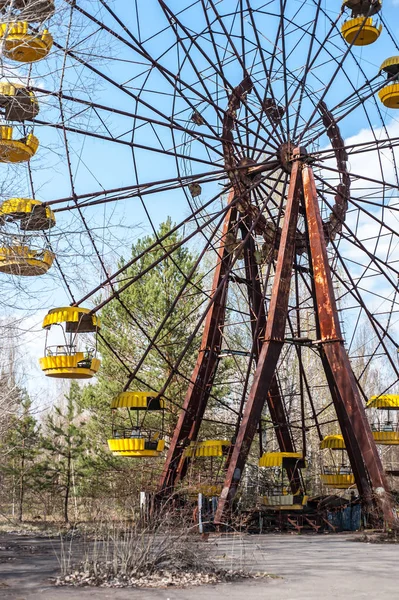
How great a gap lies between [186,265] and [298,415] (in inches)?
404

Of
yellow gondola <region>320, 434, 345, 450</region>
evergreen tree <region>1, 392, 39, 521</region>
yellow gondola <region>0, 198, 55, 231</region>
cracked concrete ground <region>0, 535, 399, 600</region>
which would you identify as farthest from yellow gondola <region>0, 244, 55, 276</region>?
evergreen tree <region>1, 392, 39, 521</region>

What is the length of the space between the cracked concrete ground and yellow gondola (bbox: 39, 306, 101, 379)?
3.54 metres

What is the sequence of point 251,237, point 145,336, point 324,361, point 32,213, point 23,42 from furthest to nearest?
1. point 145,336
2. point 251,237
3. point 324,361
4. point 32,213
5. point 23,42

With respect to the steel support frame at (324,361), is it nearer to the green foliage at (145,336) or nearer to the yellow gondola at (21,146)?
the yellow gondola at (21,146)

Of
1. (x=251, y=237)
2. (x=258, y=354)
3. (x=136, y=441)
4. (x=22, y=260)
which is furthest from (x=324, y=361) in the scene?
(x=22, y=260)

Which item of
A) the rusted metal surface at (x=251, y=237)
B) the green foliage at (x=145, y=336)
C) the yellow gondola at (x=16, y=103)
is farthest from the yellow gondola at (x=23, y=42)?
the green foliage at (x=145, y=336)

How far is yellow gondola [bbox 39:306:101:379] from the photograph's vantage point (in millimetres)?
16094

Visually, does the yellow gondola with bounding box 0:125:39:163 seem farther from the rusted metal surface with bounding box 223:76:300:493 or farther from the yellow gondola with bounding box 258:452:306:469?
the yellow gondola with bounding box 258:452:306:469

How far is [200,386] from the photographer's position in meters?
19.2

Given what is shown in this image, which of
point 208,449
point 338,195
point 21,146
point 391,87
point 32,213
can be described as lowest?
point 208,449

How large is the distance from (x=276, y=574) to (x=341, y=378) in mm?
7164

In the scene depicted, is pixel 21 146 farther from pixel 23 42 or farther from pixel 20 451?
pixel 20 451

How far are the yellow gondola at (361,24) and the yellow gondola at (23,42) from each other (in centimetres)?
1086

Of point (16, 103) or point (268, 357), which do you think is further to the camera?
point (268, 357)
